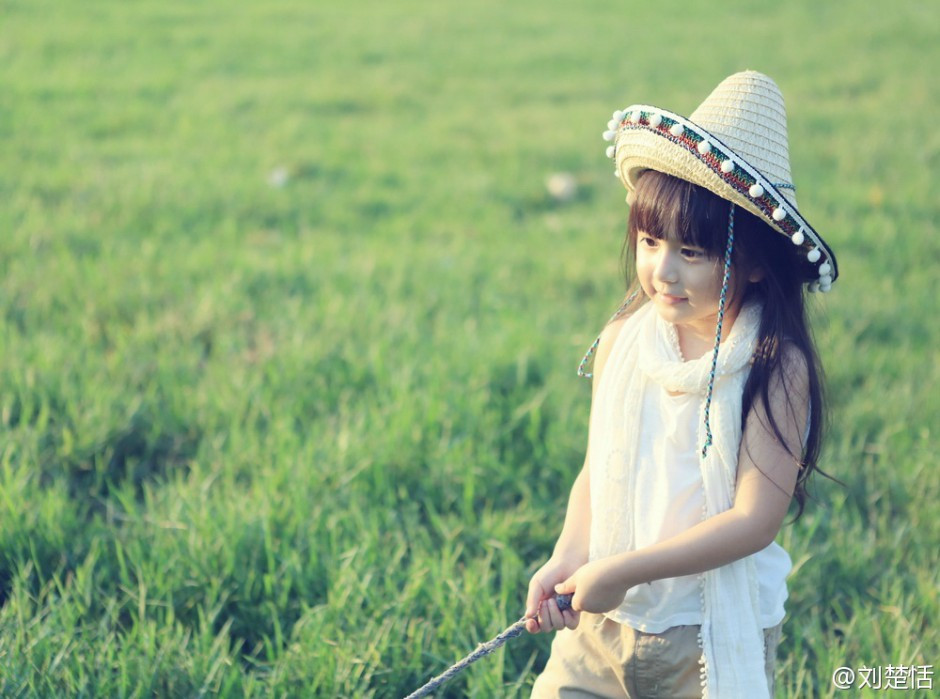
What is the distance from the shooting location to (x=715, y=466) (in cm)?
159

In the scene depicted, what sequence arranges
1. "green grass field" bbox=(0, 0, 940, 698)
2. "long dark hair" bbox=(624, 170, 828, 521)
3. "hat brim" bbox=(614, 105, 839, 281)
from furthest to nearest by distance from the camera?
"green grass field" bbox=(0, 0, 940, 698) → "long dark hair" bbox=(624, 170, 828, 521) → "hat brim" bbox=(614, 105, 839, 281)

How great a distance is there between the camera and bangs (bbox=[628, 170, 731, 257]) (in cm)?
156

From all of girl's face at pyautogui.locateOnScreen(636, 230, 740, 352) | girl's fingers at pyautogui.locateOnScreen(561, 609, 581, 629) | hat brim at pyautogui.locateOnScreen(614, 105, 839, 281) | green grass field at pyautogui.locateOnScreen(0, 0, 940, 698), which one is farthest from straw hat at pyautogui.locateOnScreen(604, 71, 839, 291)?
green grass field at pyautogui.locateOnScreen(0, 0, 940, 698)

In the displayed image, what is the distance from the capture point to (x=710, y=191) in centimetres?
157

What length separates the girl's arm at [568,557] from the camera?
1.66 metres

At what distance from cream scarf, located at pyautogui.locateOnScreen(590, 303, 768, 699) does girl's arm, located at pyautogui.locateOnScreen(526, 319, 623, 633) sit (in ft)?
0.24

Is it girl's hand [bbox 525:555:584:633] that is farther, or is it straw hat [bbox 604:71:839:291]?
girl's hand [bbox 525:555:584:633]

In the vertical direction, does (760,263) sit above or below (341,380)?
above

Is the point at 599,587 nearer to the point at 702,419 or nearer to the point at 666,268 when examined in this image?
the point at 702,419

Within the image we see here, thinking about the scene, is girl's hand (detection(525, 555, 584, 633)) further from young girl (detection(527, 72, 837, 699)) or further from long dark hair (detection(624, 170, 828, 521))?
long dark hair (detection(624, 170, 828, 521))

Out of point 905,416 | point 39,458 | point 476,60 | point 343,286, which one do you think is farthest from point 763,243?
point 476,60

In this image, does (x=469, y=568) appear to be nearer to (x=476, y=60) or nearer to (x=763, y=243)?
(x=763, y=243)

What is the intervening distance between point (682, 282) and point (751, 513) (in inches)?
15.0

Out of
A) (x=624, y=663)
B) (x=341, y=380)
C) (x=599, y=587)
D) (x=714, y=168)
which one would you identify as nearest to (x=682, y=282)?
(x=714, y=168)
